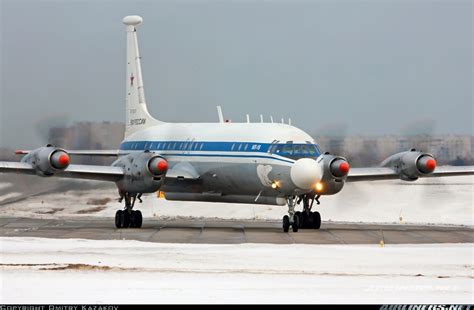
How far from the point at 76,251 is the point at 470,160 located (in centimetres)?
2598

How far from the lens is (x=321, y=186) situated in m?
34.3

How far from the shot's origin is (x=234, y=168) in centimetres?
3588

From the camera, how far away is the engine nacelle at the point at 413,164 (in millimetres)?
35312

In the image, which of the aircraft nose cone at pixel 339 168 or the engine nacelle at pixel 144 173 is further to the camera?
the engine nacelle at pixel 144 173

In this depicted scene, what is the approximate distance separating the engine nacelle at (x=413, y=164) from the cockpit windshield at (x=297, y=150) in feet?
11.7

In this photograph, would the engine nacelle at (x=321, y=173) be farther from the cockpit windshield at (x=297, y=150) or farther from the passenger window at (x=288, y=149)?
the passenger window at (x=288, y=149)

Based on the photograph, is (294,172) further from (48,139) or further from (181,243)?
(48,139)

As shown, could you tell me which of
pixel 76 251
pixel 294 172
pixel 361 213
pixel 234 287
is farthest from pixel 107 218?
pixel 234 287

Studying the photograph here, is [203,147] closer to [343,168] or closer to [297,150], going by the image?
[297,150]

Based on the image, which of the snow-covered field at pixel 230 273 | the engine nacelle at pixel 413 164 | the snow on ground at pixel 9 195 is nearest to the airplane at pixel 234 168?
the engine nacelle at pixel 413 164

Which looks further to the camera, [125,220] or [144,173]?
[125,220]

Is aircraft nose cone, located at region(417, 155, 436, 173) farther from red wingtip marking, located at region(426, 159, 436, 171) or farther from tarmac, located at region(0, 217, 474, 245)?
tarmac, located at region(0, 217, 474, 245)

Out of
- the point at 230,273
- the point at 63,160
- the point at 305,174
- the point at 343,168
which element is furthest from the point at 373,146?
the point at 230,273

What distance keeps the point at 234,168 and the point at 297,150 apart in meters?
3.25
